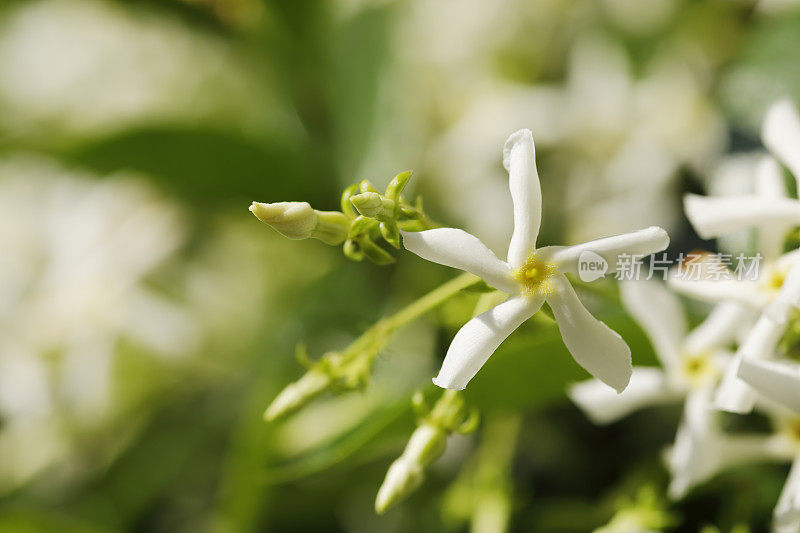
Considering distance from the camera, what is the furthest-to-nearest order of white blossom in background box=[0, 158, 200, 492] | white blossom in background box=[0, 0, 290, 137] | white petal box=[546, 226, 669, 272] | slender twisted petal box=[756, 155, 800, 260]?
white blossom in background box=[0, 0, 290, 137] < white blossom in background box=[0, 158, 200, 492] < slender twisted petal box=[756, 155, 800, 260] < white petal box=[546, 226, 669, 272]

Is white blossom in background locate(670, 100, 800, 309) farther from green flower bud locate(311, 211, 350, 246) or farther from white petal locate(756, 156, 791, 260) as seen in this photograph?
green flower bud locate(311, 211, 350, 246)

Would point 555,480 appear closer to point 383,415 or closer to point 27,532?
point 383,415

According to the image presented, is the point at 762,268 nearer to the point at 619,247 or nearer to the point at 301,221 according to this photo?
the point at 619,247

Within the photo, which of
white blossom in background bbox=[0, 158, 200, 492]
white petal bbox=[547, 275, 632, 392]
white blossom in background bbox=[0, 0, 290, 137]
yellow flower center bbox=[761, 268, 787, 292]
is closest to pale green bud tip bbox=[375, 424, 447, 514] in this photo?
white petal bbox=[547, 275, 632, 392]

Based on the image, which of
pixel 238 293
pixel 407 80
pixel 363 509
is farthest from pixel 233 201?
pixel 363 509

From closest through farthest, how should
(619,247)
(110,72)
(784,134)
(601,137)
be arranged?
(619,247), (784,134), (601,137), (110,72)

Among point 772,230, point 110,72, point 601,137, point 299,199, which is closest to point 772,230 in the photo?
point 772,230
